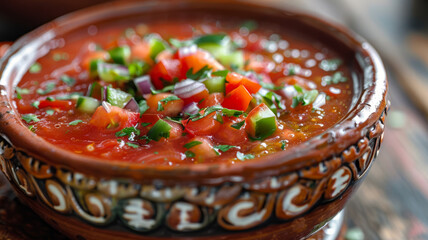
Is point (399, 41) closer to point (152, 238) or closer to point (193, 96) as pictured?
Result: point (193, 96)

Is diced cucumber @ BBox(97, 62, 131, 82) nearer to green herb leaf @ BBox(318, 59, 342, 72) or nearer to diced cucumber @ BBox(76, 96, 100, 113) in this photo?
diced cucumber @ BBox(76, 96, 100, 113)

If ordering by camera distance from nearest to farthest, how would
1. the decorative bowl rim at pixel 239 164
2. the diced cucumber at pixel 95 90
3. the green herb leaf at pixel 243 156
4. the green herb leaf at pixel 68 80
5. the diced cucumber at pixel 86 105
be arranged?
the decorative bowl rim at pixel 239 164, the green herb leaf at pixel 243 156, the diced cucumber at pixel 86 105, the diced cucumber at pixel 95 90, the green herb leaf at pixel 68 80

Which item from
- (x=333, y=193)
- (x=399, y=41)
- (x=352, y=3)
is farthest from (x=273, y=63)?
(x=352, y=3)

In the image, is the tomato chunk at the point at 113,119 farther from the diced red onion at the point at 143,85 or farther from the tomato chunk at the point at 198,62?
the tomato chunk at the point at 198,62

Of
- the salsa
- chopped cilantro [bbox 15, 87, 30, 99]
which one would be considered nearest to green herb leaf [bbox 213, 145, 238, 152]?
the salsa

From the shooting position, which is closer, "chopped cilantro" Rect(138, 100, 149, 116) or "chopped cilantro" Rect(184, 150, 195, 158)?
"chopped cilantro" Rect(184, 150, 195, 158)

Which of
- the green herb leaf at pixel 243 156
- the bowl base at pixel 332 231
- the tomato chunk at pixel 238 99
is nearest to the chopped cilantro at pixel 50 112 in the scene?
the tomato chunk at pixel 238 99

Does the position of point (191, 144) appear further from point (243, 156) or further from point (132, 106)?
point (132, 106)

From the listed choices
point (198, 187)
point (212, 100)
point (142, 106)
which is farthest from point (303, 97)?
point (198, 187)
